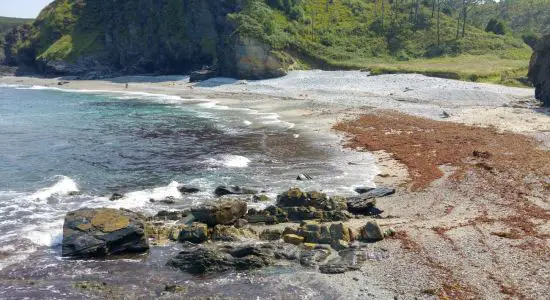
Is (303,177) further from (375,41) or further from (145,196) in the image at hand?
(375,41)

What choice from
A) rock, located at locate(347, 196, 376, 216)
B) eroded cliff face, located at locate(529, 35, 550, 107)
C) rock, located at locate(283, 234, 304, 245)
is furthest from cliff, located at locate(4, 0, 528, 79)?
rock, located at locate(283, 234, 304, 245)

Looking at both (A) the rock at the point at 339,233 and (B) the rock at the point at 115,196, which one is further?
(B) the rock at the point at 115,196

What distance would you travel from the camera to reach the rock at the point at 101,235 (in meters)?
18.2

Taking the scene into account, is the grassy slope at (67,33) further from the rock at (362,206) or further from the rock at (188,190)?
the rock at (362,206)

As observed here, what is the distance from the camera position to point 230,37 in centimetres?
8900

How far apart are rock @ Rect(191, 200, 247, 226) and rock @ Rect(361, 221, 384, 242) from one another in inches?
232

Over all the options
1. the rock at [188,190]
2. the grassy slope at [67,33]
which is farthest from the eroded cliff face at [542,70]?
the grassy slope at [67,33]

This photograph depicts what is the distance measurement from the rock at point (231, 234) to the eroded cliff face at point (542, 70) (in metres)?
41.9

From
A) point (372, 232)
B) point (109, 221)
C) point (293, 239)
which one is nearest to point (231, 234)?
point (293, 239)

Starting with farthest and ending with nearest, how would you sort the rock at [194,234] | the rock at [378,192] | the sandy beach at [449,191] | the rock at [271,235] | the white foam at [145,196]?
1. the rock at [378,192]
2. the white foam at [145,196]
3. the rock at [271,235]
4. the rock at [194,234]
5. the sandy beach at [449,191]

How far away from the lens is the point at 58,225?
21125mm

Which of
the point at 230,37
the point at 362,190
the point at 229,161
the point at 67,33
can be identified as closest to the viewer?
the point at 362,190

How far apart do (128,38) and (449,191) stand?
113m

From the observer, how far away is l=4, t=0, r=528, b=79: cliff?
290ft
